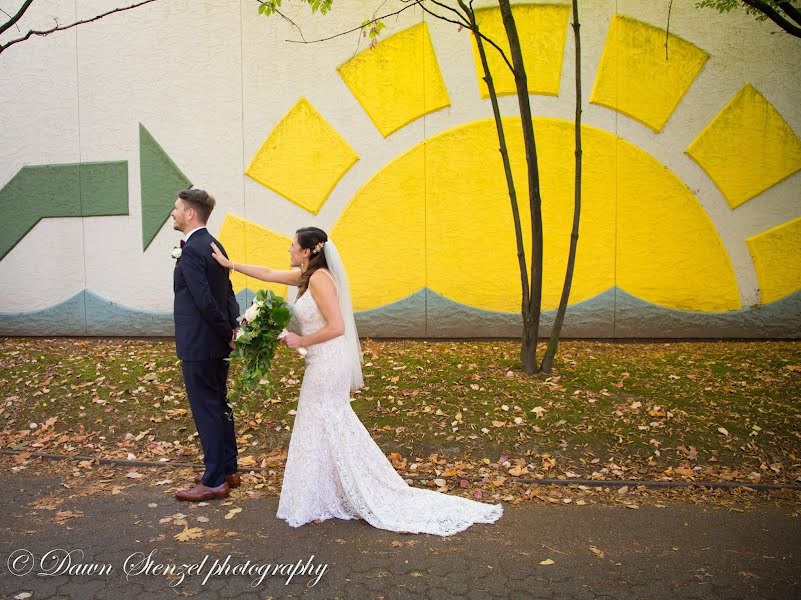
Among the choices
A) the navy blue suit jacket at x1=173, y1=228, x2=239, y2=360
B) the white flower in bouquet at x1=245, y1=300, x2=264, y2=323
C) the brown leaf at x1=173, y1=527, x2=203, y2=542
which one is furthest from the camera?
the navy blue suit jacket at x1=173, y1=228, x2=239, y2=360

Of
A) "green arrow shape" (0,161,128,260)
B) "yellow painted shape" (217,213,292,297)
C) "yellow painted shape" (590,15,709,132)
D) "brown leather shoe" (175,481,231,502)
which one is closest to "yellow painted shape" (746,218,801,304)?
"yellow painted shape" (590,15,709,132)

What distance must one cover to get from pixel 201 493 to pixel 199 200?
7.22 feet

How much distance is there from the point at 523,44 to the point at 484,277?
3.31 metres

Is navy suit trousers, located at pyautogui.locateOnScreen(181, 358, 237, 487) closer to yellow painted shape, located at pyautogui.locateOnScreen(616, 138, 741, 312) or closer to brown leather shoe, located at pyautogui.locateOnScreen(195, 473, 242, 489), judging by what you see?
brown leather shoe, located at pyautogui.locateOnScreen(195, 473, 242, 489)

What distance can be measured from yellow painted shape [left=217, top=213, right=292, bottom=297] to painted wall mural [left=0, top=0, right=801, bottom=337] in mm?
33

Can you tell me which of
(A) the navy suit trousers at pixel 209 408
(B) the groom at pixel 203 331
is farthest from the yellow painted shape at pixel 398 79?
(A) the navy suit trousers at pixel 209 408

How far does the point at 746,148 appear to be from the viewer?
8492mm

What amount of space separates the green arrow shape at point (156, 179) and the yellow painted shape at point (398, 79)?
2892 mm

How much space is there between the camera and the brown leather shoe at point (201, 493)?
4613 millimetres

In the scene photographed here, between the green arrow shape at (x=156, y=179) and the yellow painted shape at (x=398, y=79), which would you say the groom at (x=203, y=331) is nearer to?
the yellow painted shape at (x=398, y=79)

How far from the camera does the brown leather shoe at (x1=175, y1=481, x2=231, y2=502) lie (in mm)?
4613

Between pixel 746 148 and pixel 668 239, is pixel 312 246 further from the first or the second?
pixel 746 148

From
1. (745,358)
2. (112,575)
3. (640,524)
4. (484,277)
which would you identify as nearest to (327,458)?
(112,575)

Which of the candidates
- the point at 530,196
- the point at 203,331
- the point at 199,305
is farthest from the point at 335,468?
the point at 530,196
